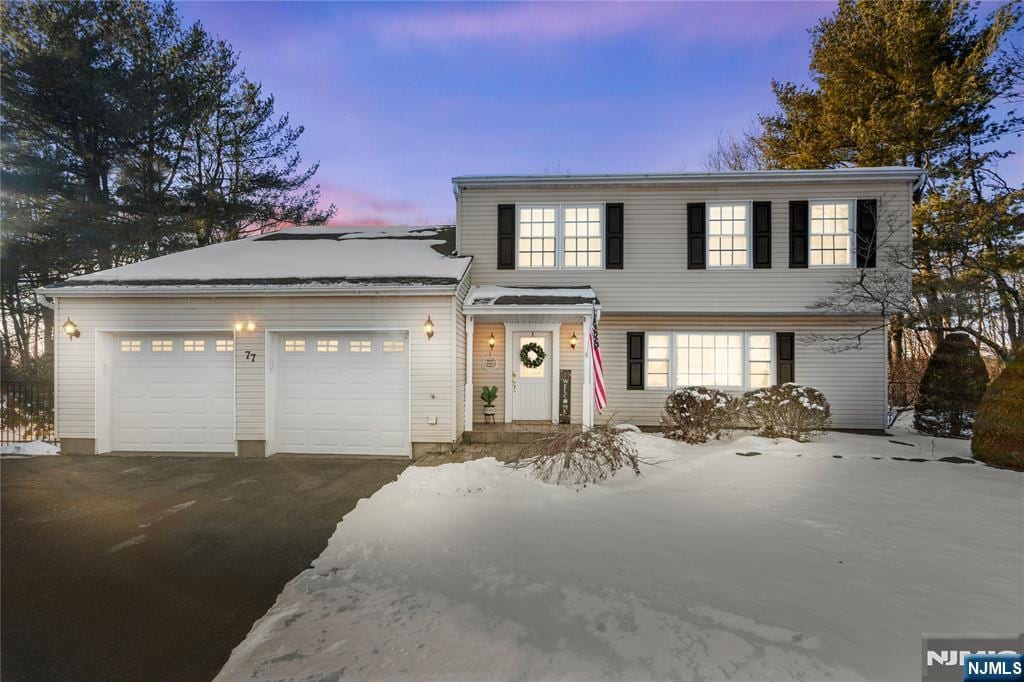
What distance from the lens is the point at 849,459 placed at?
673 cm

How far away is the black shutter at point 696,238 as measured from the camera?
9531mm

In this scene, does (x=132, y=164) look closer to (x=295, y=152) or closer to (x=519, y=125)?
(x=295, y=152)

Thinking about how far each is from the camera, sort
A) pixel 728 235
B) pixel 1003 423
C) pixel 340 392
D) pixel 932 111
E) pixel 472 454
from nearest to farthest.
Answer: pixel 1003 423
pixel 472 454
pixel 340 392
pixel 728 235
pixel 932 111

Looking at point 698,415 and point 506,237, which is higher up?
point 506,237

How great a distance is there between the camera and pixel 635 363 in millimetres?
9852

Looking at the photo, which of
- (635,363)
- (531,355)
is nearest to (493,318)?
(531,355)

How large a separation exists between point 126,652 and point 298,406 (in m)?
5.64

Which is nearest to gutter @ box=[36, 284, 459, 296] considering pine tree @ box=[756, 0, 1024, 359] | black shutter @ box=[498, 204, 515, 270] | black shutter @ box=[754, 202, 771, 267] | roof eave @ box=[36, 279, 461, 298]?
roof eave @ box=[36, 279, 461, 298]

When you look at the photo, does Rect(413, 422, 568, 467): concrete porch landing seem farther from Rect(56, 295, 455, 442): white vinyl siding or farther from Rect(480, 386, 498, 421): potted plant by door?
Rect(56, 295, 455, 442): white vinyl siding

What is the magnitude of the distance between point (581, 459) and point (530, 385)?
4.24 metres

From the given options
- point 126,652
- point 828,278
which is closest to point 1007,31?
point 828,278

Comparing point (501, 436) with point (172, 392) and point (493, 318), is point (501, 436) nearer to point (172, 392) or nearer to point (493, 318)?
point (493, 318)

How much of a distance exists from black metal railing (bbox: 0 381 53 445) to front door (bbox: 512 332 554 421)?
10267 mm

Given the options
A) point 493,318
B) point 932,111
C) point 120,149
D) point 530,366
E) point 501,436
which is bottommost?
point 501,436
